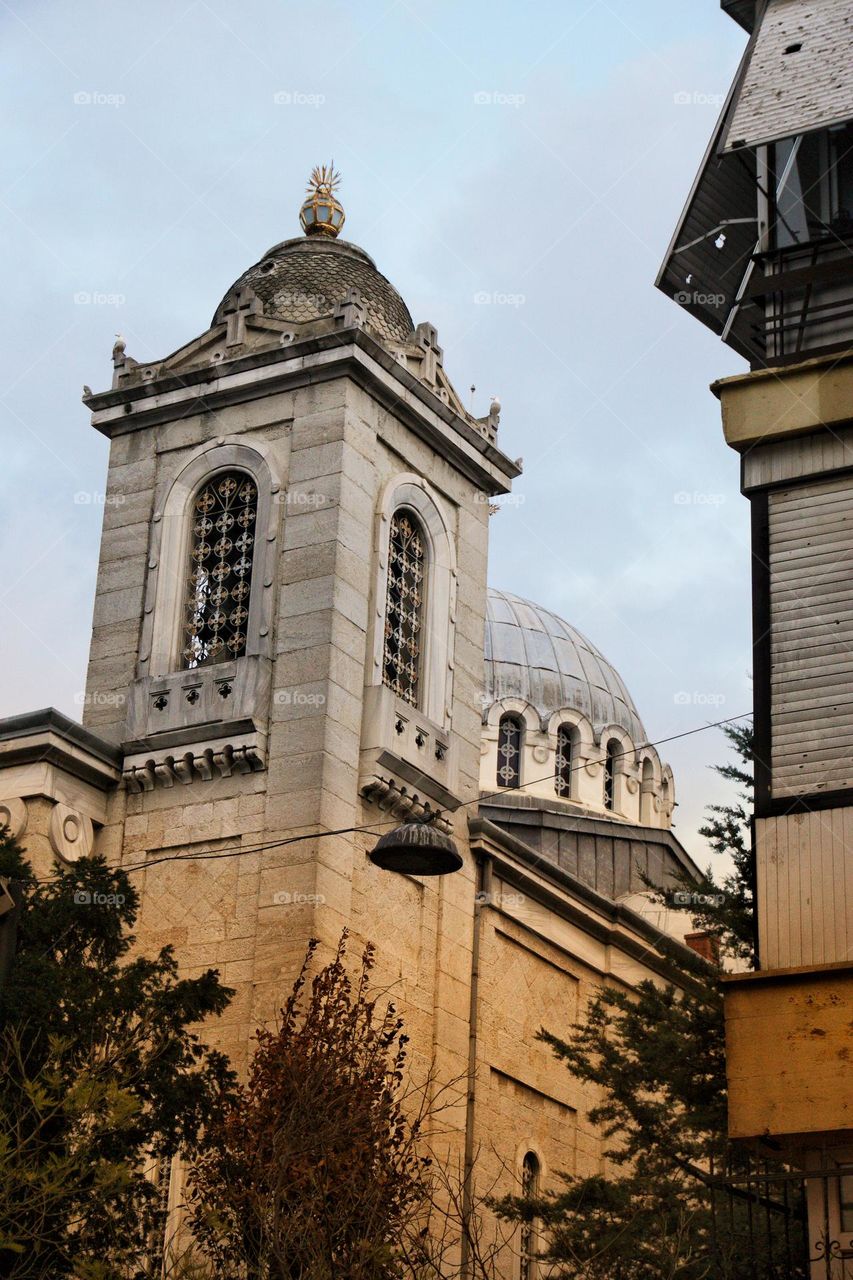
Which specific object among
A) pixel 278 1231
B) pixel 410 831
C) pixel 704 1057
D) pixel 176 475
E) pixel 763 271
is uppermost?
pixel 176 475

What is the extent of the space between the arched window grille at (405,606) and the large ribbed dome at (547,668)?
59.6 ft

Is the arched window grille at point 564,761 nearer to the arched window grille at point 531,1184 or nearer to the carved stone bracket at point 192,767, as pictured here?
the arched window grille at point 531,1184

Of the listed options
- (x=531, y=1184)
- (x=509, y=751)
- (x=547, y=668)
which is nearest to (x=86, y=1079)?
(x=531, y=1184)

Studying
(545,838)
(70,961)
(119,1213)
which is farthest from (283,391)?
(545,838)

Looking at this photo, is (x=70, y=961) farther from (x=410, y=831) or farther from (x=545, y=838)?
(x=545, y=838)

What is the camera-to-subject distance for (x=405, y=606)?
31.5 metres

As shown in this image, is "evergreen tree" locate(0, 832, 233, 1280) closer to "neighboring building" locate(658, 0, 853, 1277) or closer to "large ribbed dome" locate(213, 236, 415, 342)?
"neighboring building" locate(658, 0, 853, 1277)

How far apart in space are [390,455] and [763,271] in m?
10.6

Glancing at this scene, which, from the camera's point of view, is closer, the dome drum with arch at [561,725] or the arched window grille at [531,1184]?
the arched window grille at [531,1184]

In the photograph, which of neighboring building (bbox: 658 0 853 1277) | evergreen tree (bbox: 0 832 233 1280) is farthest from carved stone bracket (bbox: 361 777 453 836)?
neighboring building (bbox: 658 0 853 1277)

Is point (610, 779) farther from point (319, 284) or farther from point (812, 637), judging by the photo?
point (812, 637)

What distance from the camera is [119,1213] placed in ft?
67.2

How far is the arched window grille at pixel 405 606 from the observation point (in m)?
31.0

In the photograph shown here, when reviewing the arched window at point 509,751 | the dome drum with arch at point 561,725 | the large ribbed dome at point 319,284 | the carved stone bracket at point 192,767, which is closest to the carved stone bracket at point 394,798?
the carved stone bracket at point 192,767
